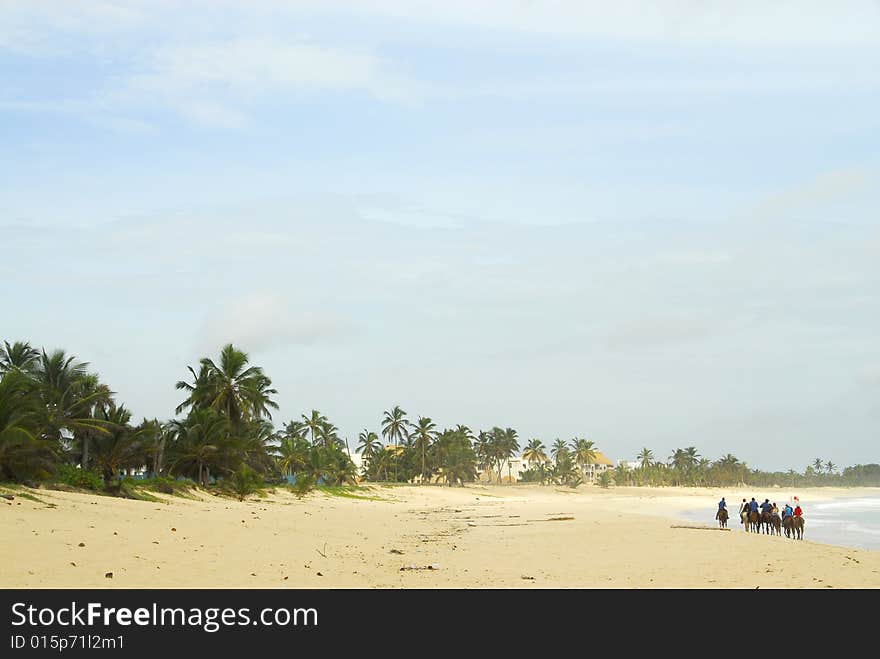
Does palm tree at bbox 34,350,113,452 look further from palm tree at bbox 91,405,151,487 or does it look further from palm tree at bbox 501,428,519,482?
palm tree at bbox 501,428,519,482

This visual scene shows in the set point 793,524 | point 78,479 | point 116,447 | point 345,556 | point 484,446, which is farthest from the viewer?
point 484,446

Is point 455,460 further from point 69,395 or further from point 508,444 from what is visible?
point 69,395

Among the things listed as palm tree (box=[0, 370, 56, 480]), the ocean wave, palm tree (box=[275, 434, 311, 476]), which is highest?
palm tree (box=[0, 370, 56, 480])

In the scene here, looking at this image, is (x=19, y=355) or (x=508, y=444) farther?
(x=508, y=444)

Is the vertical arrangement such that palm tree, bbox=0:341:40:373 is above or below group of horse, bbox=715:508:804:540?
above

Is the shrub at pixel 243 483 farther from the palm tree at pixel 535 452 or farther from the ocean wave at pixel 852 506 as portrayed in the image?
the palm tree at pixel 535 452

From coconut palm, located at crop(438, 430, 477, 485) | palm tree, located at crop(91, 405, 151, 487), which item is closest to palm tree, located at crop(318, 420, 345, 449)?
coconut palm, located at crop(438, 430, 477, 485)

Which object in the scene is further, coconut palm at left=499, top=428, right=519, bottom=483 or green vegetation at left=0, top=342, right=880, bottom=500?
coconut palm at left=499, top=428, right=519, bottom=483

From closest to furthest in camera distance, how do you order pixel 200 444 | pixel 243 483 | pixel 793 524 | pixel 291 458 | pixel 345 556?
1. pixel 345 556
2. pixel 793 524
3. pixel 243 483
4. pixel 200 444
5. pixel 291 458

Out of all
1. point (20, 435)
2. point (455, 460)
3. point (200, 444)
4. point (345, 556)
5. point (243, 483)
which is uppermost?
point (20, 435)

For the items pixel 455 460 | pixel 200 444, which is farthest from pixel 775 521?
pixel 455 460
